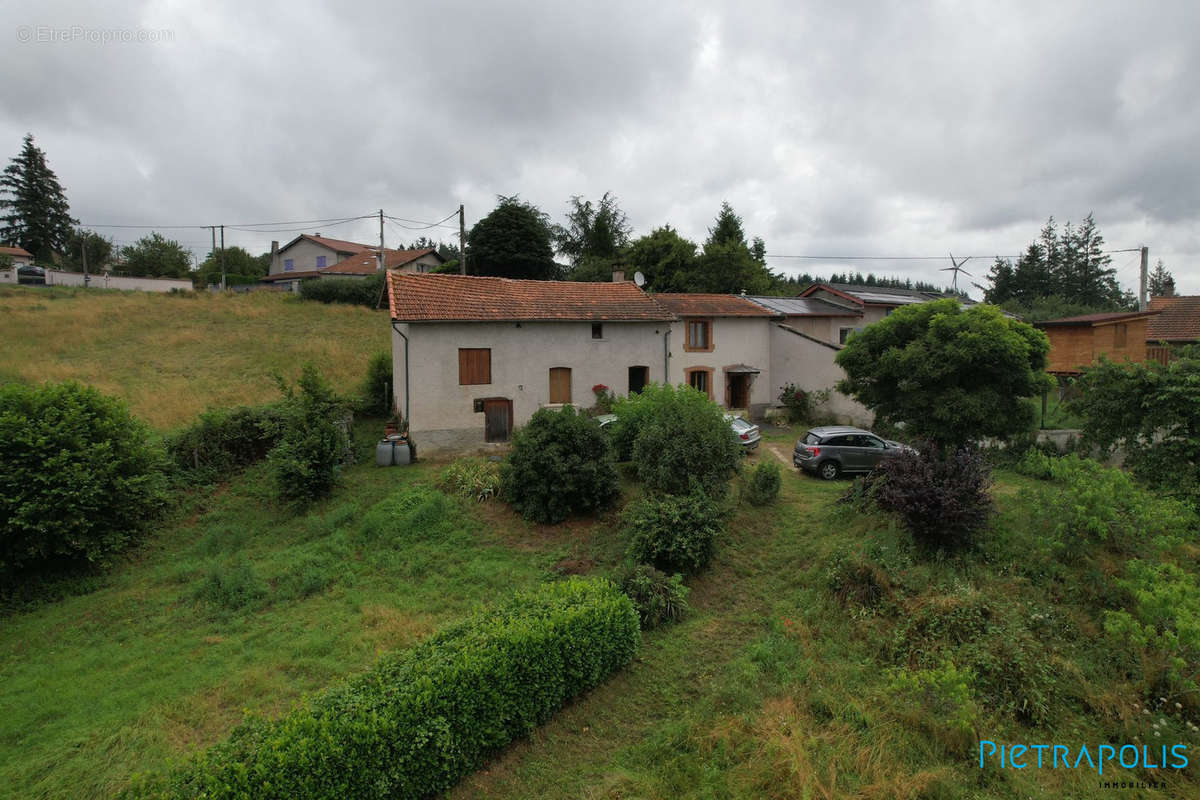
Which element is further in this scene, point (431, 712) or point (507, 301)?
point (507, 301)

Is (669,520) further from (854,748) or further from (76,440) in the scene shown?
(76,440)

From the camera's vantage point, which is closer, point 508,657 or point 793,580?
point 508,657

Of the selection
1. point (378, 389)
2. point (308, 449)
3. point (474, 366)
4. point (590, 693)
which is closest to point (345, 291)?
point (378, 389)

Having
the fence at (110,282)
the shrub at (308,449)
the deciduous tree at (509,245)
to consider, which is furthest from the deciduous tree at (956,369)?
the fence at (110,282)

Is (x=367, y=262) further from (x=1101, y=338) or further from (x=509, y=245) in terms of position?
(x=1101, y=338)

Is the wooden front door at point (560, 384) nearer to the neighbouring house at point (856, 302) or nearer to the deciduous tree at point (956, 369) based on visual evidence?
the deciduous tree at point (956, 369)

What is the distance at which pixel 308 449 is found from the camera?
15742mm

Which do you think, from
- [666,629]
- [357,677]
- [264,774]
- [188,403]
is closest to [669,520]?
[666,629]

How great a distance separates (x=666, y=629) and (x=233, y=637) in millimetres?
7571

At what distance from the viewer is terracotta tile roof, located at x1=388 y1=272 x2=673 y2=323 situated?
18969 millimetres

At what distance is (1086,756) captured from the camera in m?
6.16

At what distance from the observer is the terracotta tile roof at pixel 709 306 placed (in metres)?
24.9

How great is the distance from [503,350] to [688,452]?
9.44 meters

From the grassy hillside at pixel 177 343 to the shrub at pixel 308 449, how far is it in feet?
22.1
